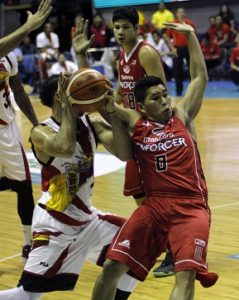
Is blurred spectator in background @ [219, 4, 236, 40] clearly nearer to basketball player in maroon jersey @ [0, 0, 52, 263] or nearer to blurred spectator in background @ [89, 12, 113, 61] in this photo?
blurred spectator in background @ [89, 12, 113, 61]

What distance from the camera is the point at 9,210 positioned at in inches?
276

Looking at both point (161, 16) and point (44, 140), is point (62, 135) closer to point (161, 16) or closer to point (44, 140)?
point (44, 140)

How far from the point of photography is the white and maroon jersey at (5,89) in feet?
16.7

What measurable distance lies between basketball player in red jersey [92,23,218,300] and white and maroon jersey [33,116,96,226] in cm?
23

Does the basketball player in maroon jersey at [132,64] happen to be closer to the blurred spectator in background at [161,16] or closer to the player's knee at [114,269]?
the player's knee at [114,269]

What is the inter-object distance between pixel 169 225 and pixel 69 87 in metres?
0.90

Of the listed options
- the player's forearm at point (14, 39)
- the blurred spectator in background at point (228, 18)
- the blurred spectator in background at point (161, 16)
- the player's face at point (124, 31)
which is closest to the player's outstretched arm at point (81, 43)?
the player's forearm at point (14, 39)

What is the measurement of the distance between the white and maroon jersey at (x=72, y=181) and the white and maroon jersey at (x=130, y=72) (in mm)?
1224

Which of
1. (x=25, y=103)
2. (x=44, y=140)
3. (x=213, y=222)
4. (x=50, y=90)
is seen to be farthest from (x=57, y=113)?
(x=213, y=222)

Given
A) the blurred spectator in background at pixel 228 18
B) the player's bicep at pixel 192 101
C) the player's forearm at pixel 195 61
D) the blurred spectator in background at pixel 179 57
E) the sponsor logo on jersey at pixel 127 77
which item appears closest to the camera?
the player's bicep at pixel 192 101

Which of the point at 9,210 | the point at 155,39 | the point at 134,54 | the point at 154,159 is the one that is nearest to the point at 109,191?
the point at 9,210

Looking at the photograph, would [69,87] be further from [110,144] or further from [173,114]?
[173,114]

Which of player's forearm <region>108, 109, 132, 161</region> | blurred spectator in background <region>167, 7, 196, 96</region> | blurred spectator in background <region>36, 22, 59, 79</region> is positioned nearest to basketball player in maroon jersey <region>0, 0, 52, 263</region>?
player's forearm <region>108, 109, 132, 161</region>

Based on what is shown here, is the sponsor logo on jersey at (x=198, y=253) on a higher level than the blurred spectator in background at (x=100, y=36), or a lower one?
higher
